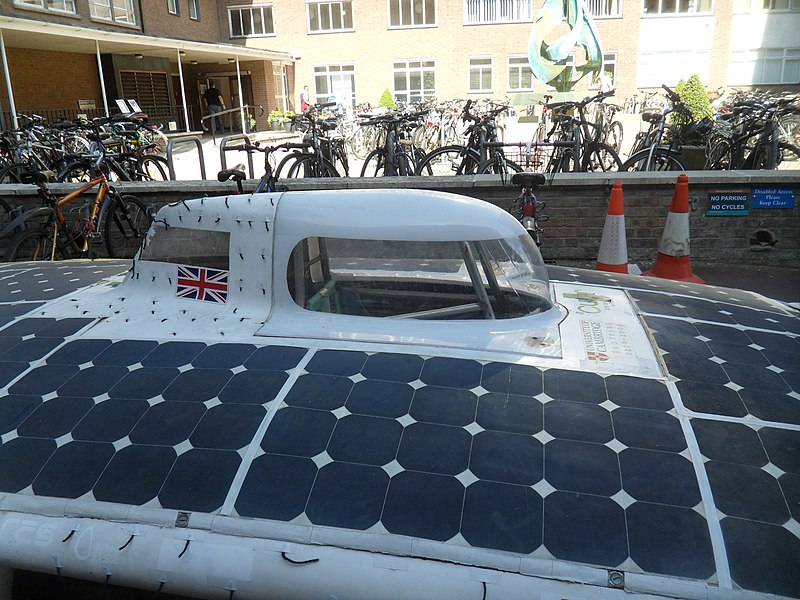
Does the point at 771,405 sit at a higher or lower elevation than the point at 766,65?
lower

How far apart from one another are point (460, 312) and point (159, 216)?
4.53ft

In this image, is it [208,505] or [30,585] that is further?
[30,585]

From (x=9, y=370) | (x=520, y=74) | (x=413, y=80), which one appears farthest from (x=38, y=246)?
(x=520, y=74)

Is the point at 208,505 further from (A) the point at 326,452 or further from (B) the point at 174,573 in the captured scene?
(A) the point at 326,452

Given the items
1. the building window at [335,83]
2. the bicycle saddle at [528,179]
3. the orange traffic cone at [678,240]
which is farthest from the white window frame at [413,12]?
the orange traffic cone at [678,240]

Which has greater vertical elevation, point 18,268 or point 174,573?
point 18,268

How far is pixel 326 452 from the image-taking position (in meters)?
1.79

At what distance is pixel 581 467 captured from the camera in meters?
1.69

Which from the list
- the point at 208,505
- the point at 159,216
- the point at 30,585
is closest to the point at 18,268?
the point at 159,216

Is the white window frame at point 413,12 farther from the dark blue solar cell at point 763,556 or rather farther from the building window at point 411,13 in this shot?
the dark blue solar cell at point 763,556

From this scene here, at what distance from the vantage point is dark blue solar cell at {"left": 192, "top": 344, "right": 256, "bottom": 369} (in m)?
2.18

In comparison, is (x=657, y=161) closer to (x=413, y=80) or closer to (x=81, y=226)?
(x=81, y=226)

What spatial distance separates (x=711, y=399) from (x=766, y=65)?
3362cm

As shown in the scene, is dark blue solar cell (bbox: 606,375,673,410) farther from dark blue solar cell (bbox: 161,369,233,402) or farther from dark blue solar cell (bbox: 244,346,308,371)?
dark blue solar cell (bbox: 161,369,233,402)
